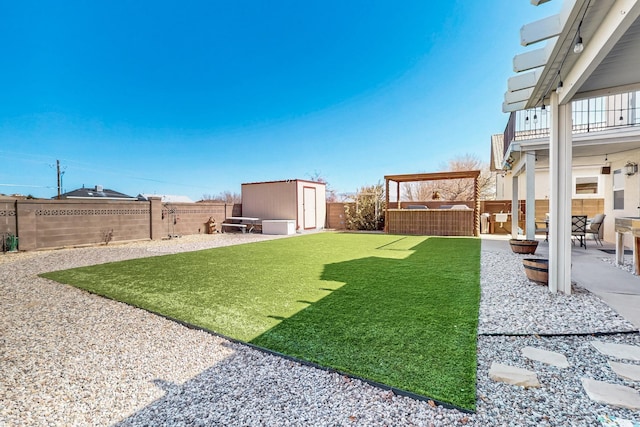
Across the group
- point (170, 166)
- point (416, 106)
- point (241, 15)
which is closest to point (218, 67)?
point (241, 15)

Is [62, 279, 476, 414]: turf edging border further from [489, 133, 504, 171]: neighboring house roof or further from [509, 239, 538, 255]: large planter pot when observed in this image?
[489, 133, 504, 171]: neighboring house roof

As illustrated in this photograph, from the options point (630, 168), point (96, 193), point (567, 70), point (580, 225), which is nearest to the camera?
point (567, 70)

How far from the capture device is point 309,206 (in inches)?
543

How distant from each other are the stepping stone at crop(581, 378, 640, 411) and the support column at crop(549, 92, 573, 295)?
225 cm

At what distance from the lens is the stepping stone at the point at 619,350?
2.12 meters

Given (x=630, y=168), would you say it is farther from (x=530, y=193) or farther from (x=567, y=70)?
(x=567, y=70)

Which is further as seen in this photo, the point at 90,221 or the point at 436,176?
the point at 436,176

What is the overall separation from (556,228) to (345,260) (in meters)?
3.51

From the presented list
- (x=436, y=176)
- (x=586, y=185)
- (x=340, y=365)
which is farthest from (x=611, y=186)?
(x=340, y=365)

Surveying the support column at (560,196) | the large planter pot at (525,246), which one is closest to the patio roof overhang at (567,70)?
the support column at (560,196)

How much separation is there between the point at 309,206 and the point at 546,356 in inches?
470

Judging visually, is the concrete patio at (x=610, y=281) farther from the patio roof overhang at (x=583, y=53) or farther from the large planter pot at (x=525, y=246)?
the patio roof overhang at (x=583, y=53)

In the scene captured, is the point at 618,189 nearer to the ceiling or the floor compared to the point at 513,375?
nearer to the ceiling

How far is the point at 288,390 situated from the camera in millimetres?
1760
